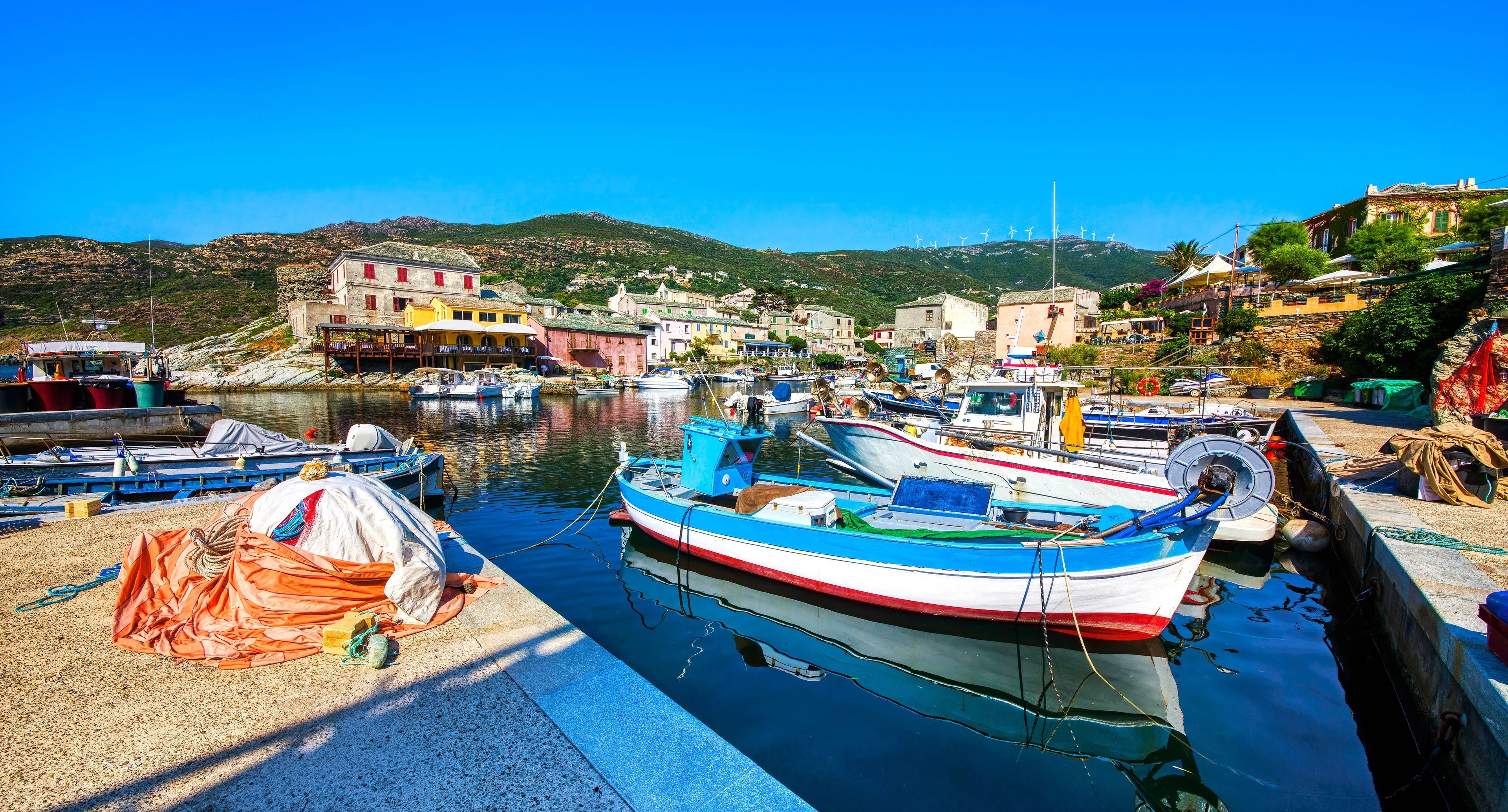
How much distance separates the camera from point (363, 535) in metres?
5.99

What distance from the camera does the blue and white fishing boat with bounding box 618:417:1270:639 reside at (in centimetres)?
679

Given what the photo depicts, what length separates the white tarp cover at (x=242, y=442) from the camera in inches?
516

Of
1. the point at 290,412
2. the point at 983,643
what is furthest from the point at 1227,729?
the point at 290,412

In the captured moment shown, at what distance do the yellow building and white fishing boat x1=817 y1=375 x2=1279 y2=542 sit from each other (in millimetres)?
47181

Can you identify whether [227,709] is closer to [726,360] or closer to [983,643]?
[983,643]

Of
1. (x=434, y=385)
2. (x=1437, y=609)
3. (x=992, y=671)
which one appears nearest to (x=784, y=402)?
(x=434, y=385)

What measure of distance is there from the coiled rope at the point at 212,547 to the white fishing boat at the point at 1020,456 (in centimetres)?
1111

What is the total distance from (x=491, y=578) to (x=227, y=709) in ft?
9.48

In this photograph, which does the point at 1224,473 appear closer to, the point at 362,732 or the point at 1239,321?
the point at 362,732

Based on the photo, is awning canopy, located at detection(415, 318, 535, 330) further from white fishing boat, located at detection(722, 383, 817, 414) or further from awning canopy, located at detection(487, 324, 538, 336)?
white fishing boat, located at detection(722, 383, 817, 414)

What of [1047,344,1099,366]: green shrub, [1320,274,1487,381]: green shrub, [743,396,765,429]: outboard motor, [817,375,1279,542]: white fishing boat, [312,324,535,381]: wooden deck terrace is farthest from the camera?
[312,324,535,381]: wooden deck terrace

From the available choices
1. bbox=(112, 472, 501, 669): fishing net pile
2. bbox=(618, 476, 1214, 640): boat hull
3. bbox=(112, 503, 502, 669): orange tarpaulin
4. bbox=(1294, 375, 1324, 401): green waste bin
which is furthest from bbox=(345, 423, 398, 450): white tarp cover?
bbox=(1294, 375, 1324, 401): green waste bin

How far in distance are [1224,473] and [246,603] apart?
10.3 m

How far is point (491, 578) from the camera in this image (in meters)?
7.13
